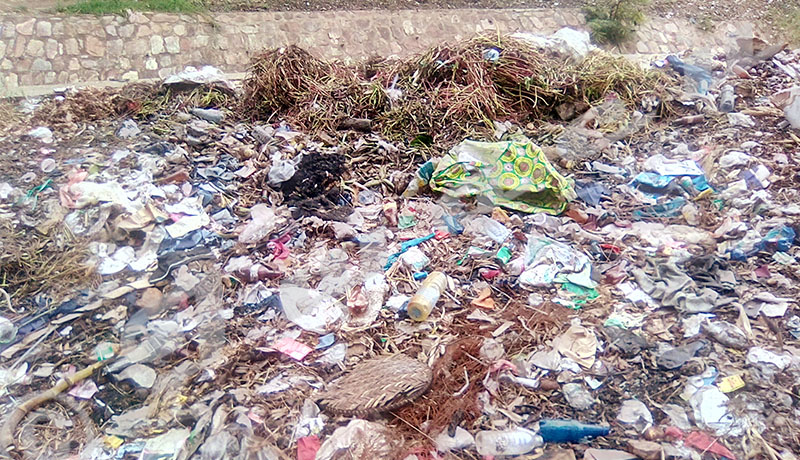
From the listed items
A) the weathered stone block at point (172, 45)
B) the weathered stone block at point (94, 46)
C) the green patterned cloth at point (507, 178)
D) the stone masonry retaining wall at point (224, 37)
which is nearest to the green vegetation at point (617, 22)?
the stone masonry retaining wall at point (224, 37)

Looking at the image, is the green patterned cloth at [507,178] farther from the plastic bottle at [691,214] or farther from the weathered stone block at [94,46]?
the weathered stone block at [94,46]

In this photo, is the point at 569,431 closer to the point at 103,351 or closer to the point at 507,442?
the point at 507,442

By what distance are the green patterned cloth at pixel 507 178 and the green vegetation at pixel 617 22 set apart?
4320 mm

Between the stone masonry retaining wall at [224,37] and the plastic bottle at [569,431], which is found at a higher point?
the stone masonry retaining wall at [224,37]

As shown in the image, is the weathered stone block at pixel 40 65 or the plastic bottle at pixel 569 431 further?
the weathered stone block at pixel 40 65

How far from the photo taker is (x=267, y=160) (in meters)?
4.64

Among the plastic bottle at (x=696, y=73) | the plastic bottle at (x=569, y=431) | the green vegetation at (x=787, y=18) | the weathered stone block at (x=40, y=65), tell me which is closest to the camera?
the plastic bottle at (x=569, y=431)

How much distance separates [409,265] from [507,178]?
3.75 feet

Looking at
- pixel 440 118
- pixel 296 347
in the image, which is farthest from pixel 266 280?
pixel 440 118

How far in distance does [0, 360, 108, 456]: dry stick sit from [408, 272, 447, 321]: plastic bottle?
1.61 metres

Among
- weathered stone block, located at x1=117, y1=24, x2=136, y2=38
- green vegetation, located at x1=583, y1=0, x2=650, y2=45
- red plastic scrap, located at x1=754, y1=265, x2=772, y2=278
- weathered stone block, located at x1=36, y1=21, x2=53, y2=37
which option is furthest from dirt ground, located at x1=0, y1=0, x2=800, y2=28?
red plastic scrap, located at x1=754, y1=265, x2=772, y2=278

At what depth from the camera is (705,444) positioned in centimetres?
238

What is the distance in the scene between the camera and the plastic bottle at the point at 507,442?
2.43 meters

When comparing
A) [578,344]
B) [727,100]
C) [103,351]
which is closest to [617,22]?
[727,100]
